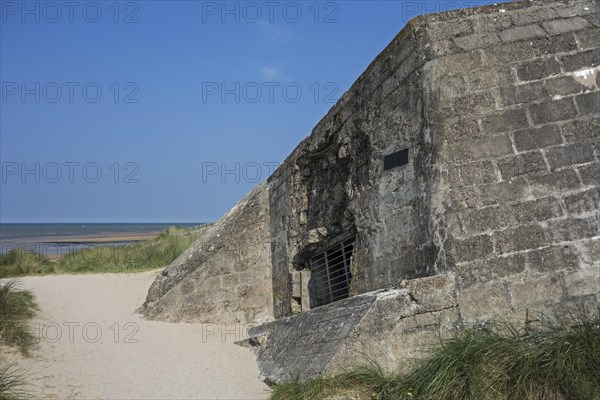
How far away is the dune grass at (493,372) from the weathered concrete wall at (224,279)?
4.26 metres

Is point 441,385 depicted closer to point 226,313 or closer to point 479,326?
point 479,326

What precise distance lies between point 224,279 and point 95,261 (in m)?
4.19

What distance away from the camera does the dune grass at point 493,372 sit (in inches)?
150

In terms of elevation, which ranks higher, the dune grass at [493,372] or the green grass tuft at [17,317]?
the green grass tuft at [17,317]

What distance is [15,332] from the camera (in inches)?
246

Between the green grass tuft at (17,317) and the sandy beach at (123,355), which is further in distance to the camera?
the green grass tuft at (17,317)

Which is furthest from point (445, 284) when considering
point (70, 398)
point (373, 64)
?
point (70, 398)
